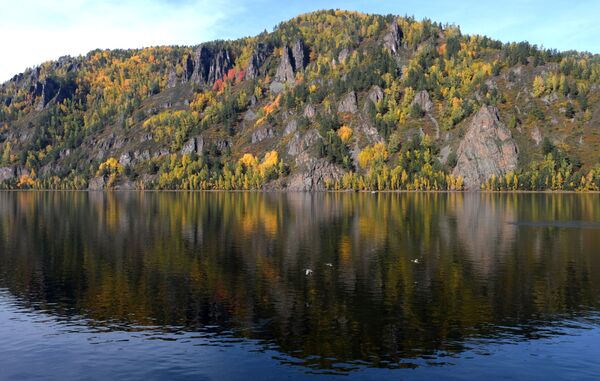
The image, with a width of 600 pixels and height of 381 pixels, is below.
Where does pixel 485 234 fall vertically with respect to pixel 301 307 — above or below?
A: above

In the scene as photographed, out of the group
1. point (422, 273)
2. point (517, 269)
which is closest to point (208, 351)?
point (422, 273)

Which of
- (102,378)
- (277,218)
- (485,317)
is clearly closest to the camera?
(102,378)

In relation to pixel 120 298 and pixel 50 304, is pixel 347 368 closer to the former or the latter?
pixel 120 298

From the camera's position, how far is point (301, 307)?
5459 centimetres

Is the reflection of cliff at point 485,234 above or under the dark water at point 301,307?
above

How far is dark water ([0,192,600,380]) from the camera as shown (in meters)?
39.8

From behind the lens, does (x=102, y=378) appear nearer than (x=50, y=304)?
Yes

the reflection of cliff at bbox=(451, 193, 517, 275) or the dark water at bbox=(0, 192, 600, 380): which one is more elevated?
the reflection of cliff at bbox=(451, 193, 517, 275)

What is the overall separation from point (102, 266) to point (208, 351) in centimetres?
4031

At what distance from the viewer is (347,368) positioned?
38844 millimetres

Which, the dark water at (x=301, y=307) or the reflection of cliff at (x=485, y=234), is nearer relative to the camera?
the dark water at (x=301, y=307)

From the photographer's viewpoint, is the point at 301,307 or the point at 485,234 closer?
the point at 301,307

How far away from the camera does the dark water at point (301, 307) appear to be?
39.8 meters

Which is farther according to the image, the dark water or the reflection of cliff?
the reflection of cliff
